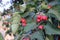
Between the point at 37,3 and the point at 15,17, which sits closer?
→ the point at 15,17

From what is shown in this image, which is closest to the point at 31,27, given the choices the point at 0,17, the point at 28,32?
the point at 28,32

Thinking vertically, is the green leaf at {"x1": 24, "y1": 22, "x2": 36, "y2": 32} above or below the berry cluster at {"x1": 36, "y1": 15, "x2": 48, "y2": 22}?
below

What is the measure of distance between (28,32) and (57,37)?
16 centimetres

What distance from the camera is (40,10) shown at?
1.14 m

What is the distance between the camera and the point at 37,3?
4.30ft

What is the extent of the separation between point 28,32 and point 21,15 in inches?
5.1

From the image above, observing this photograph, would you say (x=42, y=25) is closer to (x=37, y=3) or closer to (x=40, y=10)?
(x=40, y=10)

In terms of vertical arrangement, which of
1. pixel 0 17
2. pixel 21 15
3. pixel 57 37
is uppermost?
pixel 21 15

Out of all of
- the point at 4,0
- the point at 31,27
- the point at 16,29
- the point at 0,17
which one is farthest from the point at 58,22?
the point at 4,0

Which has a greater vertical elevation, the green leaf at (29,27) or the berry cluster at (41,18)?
the berry cluster at (41,18)

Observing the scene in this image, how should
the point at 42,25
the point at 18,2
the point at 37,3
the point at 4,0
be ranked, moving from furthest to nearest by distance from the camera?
the point at 4,0 → the point at 18,2 → the point at 37,3 → the point at 42,25

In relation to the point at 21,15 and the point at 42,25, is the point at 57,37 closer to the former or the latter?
the point at 42,25

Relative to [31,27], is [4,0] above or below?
below

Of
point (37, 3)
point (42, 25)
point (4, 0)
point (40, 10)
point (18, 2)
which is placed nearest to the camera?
point (42, 25)
